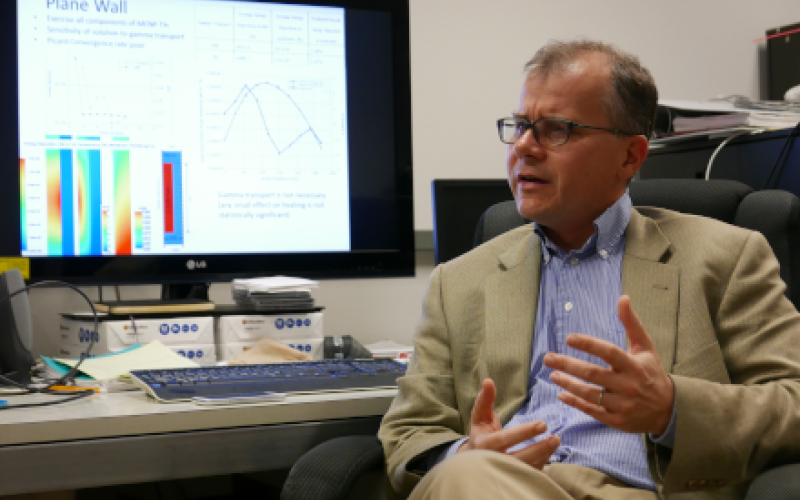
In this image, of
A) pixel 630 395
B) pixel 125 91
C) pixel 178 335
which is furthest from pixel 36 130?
pixel 630 395

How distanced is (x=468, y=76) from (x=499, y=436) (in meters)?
1.56

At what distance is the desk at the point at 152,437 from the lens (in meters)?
1.15

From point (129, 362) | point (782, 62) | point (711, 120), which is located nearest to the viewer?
point (129, 362)

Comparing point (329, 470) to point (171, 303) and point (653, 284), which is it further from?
point (171, 303)

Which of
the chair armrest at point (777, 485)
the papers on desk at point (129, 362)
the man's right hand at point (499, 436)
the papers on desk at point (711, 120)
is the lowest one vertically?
the chair armrest at point (777, 485)

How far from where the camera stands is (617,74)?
1.32m

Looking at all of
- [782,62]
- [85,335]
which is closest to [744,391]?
[85,335]

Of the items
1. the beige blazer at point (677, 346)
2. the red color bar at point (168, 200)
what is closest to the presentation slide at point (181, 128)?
the red color bar at point (168, 200)

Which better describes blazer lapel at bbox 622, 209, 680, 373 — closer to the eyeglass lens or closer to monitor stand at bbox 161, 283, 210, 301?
the eyeglass lens

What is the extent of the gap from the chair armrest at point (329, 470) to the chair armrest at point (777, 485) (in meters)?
0.53

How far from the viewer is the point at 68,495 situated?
1.64 metres

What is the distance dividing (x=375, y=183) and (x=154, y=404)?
86cm

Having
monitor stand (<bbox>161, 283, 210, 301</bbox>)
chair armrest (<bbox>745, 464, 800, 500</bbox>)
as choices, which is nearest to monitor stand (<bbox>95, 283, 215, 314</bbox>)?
monitor stand (<bbox>161, 283, 210, 301</bbox>)

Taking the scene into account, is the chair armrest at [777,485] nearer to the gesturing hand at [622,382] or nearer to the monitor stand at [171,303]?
the gesturing hand at [622,382]
